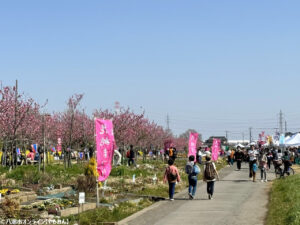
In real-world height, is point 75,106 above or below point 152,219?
above

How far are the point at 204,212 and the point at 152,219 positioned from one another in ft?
6.34

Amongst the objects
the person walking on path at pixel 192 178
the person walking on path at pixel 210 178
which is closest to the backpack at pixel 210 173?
the person walking on path at pixel 210 178

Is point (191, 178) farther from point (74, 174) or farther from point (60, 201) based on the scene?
point (74, 174)

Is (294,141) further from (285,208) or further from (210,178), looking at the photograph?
(285,208)

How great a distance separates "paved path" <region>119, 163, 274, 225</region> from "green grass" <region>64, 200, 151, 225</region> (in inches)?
14.0

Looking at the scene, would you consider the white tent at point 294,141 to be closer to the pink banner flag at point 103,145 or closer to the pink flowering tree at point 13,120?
the pink flowering tree at point 13,120

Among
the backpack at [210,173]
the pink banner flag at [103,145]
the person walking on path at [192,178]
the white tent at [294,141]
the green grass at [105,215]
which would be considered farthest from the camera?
the white tent at [294,141]

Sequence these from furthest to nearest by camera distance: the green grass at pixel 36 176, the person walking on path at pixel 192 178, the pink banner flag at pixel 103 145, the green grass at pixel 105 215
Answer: the green grass at pixel 36 176 < the person walking on path at pixel 192 178 < the pink banner flag at pixel 103 145 < the green grass at pixel 105 215

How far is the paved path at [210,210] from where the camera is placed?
43.8 ft

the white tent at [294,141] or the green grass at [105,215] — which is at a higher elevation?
the white tent at [294,141]

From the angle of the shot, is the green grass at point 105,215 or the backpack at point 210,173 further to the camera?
the backpack at point 210,173

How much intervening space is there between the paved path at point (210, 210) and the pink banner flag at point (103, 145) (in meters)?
1.64

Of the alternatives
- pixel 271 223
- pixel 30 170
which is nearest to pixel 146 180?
pixel 30 170

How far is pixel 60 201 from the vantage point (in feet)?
51.6
